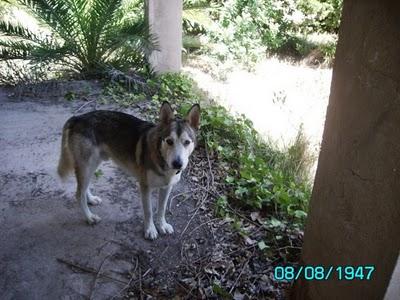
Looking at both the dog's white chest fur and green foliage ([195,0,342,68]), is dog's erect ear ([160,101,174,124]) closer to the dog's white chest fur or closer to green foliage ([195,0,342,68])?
the dog's white chest fur

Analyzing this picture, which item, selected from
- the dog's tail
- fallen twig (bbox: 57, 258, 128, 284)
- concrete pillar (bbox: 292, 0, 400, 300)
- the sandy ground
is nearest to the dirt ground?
fallen twig (bbox: 57, 258, 128, 284)

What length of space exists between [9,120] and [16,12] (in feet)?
23.6

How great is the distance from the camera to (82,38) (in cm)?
759

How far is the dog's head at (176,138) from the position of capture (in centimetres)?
295

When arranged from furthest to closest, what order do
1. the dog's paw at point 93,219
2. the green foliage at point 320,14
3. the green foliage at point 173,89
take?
the green foliage at point 320,14 → the green foliage at point 173,89 → the dog's paw at point 93,219

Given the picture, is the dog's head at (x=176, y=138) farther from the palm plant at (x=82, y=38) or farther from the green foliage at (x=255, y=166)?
the palm plant at (x=82, y=38)

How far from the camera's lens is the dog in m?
3.16

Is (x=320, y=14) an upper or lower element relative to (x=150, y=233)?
upper

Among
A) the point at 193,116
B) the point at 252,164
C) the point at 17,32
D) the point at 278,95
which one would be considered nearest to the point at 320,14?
the point at 278,95

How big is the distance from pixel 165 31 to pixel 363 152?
6389mm

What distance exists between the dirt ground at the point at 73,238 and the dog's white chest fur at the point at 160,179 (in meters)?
0.58

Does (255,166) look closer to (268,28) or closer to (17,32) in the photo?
(17,32)

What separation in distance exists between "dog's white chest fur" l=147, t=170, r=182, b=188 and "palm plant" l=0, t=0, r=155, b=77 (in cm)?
430

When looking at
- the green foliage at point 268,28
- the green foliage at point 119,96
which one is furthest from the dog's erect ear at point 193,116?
the green foliage at point 268,28
